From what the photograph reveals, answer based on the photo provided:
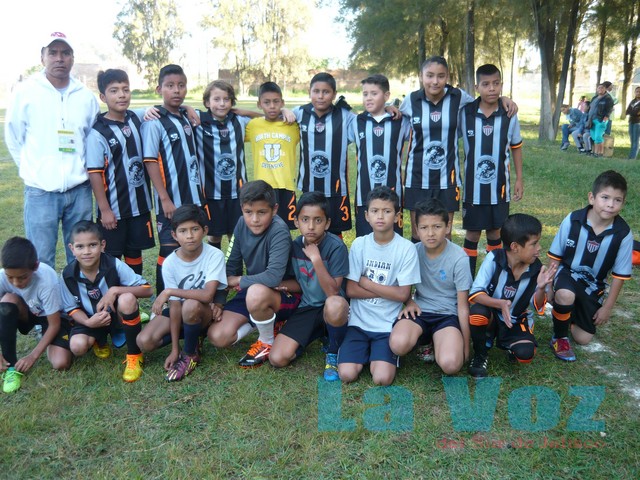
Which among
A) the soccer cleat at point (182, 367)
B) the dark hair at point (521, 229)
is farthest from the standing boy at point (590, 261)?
the soccer cleat at point (182, 367)

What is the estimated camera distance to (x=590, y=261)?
3.50m

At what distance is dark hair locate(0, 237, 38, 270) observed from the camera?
313 centimetres

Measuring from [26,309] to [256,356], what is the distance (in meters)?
1.47

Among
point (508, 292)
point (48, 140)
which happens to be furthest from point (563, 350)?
point (48, 140)

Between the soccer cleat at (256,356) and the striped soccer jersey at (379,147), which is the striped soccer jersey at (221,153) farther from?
the soccer cleat at (256,356)

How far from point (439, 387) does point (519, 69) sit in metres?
38.0

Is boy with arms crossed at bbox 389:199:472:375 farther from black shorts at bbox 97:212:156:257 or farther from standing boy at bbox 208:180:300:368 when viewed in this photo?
black shorts at bbox 97:212:156:257

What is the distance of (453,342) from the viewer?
3.10 metres

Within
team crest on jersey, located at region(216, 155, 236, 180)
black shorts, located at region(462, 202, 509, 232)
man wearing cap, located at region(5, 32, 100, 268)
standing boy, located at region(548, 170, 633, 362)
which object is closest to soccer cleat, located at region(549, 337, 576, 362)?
standing boy, located at region(548, 170, 633, 362)

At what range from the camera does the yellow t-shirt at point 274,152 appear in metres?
4.43

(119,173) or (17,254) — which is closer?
(17,254)

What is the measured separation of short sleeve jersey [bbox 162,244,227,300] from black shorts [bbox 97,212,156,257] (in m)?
0.77

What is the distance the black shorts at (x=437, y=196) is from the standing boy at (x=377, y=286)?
43.4 inches

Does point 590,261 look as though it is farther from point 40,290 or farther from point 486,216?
point 40,290
